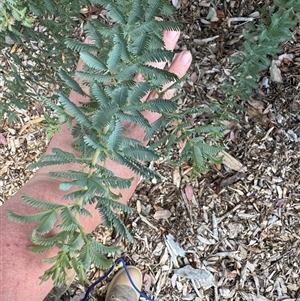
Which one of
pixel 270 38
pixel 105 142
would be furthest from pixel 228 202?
pixel 105 142

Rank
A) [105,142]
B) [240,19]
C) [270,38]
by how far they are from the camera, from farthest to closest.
→ [240,19], [270,38], [105,142]

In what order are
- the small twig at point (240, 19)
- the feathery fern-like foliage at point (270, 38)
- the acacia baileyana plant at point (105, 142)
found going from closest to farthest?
the acacia baileyana plant at point (105, 142)
the feathery fern-like foliage at point (270, 38)
the small twig at point (240, 19)

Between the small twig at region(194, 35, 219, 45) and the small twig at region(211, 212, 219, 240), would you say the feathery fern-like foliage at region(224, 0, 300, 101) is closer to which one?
the small twig at region(194, 35, 219, 45)

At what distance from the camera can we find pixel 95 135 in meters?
0.84

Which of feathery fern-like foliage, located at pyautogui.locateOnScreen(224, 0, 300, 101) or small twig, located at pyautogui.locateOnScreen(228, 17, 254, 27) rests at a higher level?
feathery fern-like foliage, located at pyautogui.locateOnScreen(224, 0, 300, 101)

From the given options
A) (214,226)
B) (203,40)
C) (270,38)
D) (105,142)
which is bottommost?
(214,226)

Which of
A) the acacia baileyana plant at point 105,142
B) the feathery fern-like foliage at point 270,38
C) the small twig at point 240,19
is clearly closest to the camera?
the acacia baileyana plant at point 105,142

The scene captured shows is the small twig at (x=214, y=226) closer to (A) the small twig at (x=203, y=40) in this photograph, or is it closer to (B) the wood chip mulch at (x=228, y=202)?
(B) the wood chip mulch at (x=228, y=202)

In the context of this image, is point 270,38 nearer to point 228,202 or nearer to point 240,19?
point 240,19

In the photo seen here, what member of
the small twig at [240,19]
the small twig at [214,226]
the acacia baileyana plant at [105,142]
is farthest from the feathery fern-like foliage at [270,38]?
the small twig at [214,226]

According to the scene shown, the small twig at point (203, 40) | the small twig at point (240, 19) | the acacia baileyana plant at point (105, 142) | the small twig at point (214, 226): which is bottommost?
the small twig at point (214, 226)

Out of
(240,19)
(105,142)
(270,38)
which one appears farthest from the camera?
(240,19)

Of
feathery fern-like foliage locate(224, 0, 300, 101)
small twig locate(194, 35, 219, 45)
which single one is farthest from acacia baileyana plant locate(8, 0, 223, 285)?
small twig locate(194, 35, 219, 45)

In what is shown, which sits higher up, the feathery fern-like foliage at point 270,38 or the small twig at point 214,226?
the feathery fern-like foliage at point 270,38
